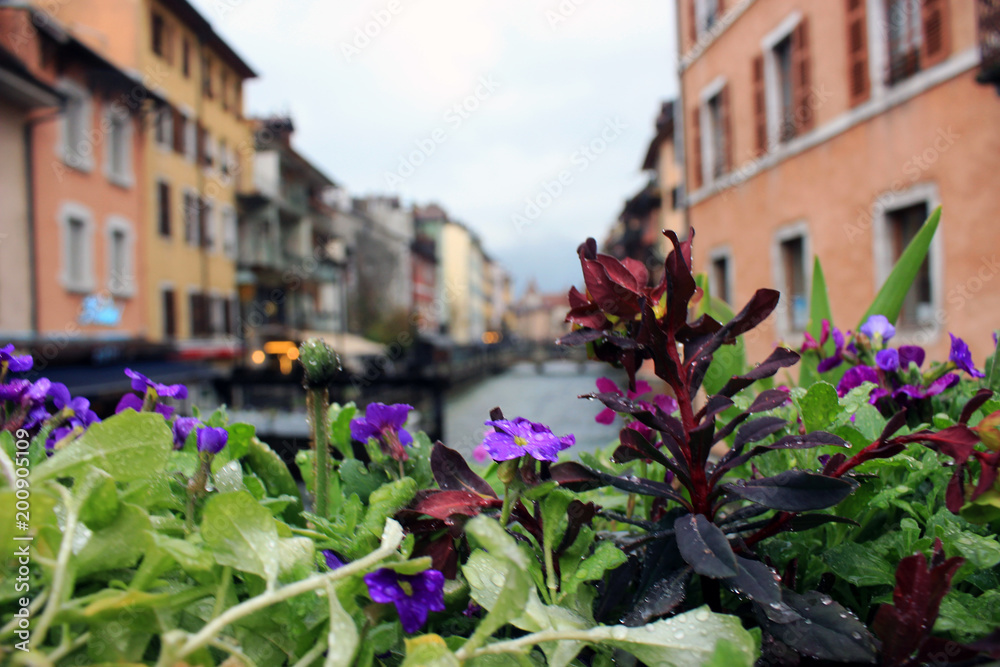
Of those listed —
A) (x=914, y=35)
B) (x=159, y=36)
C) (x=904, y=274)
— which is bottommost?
(x=904, y=274)

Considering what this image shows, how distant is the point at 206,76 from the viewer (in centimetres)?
2025

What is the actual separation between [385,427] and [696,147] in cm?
1374

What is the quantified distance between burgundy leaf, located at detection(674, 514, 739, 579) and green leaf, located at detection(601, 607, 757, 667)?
1.1 inches

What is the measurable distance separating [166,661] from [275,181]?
2632 cm

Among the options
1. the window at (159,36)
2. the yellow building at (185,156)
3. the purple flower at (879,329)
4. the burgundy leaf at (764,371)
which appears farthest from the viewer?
the window at (159,36)

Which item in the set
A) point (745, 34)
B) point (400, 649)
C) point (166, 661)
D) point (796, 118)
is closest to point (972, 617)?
point (400, 649)

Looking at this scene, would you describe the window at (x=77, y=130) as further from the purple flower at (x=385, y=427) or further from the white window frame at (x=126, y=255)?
the purple flower at (x=385, y=427)

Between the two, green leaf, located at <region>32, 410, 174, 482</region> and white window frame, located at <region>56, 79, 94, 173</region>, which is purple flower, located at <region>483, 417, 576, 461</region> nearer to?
green leaf, located at <region>32, 410, 174, 482</region>

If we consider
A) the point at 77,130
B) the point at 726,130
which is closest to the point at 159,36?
the point at 77,130

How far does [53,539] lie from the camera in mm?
408

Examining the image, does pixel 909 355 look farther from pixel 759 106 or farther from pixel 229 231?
pixel 229 231

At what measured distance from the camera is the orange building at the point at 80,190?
39.2ft

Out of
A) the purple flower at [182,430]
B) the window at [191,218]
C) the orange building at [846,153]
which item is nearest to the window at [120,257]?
the window at [191,218]

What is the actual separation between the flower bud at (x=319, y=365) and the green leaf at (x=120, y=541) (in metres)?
0.17
